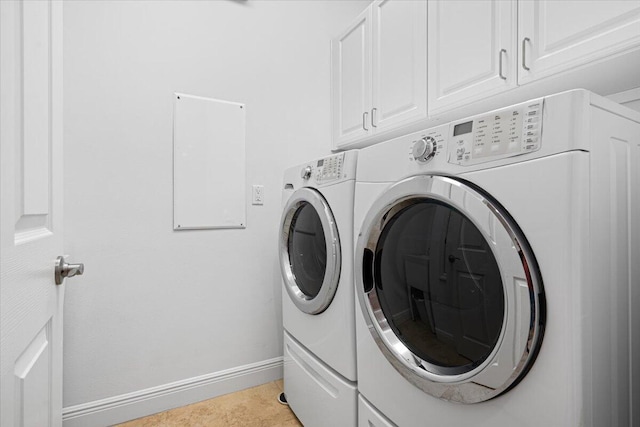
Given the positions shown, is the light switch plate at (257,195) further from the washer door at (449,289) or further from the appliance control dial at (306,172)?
the washer door at (449,289)

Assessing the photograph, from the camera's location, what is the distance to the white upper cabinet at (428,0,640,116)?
2.95ft

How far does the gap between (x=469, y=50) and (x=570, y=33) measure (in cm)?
33

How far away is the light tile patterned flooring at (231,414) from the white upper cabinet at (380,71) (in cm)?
155

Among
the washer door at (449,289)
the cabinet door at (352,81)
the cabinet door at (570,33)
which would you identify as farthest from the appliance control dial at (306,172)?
the cabinet door at (570,33)

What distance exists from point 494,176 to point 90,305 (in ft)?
5.79

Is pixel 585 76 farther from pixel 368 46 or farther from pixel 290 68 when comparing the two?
pixel 290 68

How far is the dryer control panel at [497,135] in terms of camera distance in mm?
640

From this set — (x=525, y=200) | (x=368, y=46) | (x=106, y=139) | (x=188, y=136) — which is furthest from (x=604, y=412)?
(x=106, y=139)

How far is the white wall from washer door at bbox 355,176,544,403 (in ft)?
3.50

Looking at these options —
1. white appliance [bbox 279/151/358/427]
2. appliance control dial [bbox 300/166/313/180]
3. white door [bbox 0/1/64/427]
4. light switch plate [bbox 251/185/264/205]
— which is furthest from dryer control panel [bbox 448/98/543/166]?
light switch plate [bbox 251/185/264/205]

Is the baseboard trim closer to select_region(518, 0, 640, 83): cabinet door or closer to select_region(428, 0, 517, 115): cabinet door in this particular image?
select_region(428, 0, 517, 115): cabinet door

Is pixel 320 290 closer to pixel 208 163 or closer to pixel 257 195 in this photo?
A: pixel 257 195

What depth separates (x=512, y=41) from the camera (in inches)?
43.6

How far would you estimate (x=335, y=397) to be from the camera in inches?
48.2
